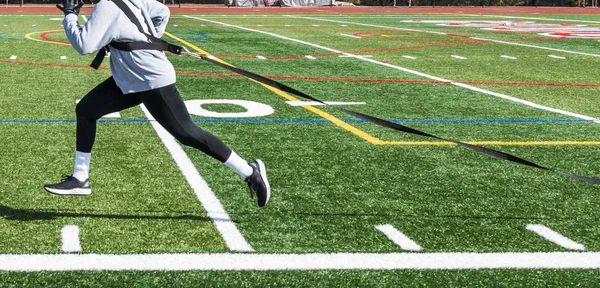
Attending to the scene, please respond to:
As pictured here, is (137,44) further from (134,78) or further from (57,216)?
(57,216)

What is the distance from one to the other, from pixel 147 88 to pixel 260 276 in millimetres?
1431

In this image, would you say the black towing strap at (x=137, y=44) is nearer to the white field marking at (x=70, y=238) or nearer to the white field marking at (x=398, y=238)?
the white field marking at (x=70, y=238)

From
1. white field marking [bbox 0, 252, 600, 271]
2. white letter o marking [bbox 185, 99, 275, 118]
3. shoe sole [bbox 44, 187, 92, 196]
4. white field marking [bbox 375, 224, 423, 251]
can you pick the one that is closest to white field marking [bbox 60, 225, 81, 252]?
white field marking [bbox 0, 252, 600, 271]

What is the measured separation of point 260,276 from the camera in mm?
4195

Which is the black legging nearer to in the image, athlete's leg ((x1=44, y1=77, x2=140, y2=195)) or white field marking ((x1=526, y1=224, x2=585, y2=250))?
athlete's leg ((x1=44, y1=77, x2=140, y2=195))

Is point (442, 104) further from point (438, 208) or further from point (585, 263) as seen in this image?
point (585, 263)

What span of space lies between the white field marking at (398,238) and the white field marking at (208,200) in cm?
82

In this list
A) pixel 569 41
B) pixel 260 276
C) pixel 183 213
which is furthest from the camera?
pixel 569 41

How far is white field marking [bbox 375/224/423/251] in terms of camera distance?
4715mm

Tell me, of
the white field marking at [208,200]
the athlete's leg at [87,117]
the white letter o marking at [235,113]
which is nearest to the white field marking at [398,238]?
the white field marking at [208,200]

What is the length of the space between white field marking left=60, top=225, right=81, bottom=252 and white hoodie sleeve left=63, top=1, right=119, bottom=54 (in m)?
1.01

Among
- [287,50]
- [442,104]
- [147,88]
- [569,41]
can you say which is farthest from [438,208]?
[569,41]

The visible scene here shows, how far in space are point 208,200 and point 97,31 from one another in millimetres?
1435

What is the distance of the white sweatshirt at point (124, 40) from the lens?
4797mm
